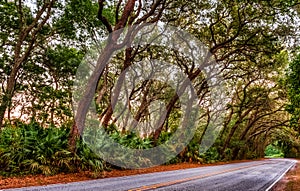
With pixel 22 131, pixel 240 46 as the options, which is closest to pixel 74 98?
pixel 22 131

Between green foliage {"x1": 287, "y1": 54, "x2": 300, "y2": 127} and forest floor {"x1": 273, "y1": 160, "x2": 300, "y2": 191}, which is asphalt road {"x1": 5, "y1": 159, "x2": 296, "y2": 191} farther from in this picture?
green foliage {"x1": 287, "y1": 54, "x2": 300, "y2": 127}

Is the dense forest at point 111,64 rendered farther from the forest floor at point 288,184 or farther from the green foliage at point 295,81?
the forest floor at point 288,184

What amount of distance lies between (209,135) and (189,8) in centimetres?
2281

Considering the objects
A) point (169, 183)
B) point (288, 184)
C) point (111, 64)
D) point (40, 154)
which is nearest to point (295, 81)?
point (288, 184)

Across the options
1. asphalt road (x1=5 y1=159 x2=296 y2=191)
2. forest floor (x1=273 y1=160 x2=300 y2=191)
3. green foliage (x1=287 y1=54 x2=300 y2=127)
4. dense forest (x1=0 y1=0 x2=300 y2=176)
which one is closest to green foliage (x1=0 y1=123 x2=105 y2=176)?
dense forest (x1=0 y1=0 x2=300 y2=176)

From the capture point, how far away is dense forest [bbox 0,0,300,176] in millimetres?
12492

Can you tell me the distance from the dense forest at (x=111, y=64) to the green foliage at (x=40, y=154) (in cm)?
4

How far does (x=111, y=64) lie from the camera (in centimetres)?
2514

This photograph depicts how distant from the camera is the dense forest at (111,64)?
41.0 feet

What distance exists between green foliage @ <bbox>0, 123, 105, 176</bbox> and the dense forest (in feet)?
0.12

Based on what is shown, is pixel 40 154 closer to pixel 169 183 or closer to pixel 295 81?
pixel 169 183

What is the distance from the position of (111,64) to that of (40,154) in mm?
14574

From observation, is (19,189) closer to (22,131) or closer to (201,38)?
(22,131)

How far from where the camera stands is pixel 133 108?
3612 centimetres
